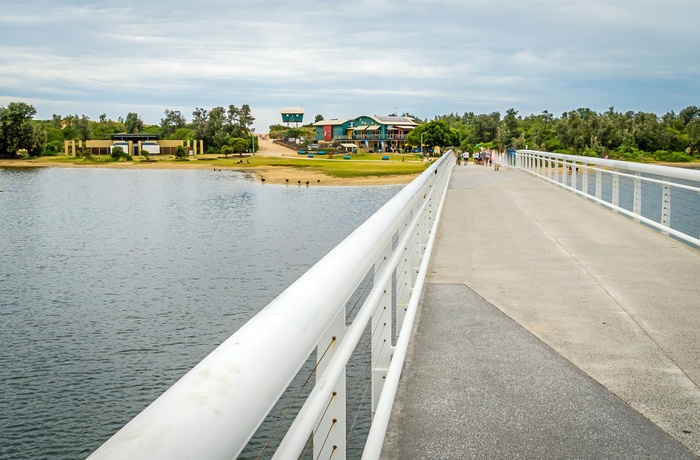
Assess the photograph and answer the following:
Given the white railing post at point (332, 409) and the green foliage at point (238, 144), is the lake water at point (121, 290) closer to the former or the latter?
the white railing post at point (332, 409)

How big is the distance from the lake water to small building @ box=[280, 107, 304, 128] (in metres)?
132

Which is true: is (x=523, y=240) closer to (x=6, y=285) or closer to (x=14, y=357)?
(x=14, y=357)

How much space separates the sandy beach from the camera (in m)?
81.9

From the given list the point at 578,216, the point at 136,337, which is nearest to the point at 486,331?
the point at 578,216

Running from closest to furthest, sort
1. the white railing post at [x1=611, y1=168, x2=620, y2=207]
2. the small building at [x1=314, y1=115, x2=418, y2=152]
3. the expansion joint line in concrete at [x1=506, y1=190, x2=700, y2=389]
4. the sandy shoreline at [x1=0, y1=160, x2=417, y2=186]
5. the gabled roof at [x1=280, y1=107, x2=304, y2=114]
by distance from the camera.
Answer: the expansion joint line in concrete at [x1=506, y1=190, x2=700, y2=389], the white railing post at [x1=611, y1=168, x2=620, y2=207], the sandy shoreline at [x1=0, y1=160, x2=417, y2=186], the small building at [x1=314, y1=115, x2=418, y2=152], the gabled roof at [x1=280, y1=107, x2=304, y2=114]

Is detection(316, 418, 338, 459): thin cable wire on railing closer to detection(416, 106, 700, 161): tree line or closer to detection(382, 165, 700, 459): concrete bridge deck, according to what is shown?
detection(382, 165, 700, 459): concrete bridge deck

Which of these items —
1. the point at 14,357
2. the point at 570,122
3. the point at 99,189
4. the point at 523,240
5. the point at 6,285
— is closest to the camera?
the point at 523,240

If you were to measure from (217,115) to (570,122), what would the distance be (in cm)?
6921

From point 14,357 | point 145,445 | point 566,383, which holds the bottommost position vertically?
point 14,357

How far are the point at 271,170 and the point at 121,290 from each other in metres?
79.2

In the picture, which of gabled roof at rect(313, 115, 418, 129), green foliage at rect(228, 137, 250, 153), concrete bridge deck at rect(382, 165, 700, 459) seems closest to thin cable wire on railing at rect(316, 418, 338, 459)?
concrete bridge deck at rect(382, 165, 700, 459)

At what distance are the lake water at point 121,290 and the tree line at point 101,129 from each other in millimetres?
68412

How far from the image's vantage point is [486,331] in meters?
6.43

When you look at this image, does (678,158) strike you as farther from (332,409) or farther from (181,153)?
(332,409)
